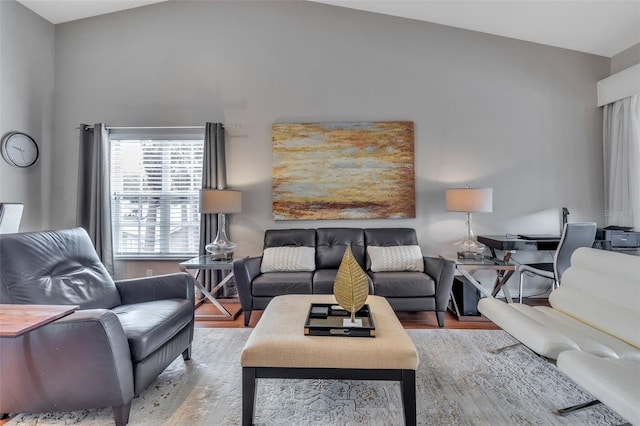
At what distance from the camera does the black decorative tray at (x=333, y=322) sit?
164 centimetres

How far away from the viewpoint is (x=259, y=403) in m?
1.77

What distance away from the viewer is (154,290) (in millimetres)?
2281

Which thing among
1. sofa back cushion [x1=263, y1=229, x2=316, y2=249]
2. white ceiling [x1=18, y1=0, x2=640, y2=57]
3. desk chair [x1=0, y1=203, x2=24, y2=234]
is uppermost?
white ceiling [x1=18, y1=0, x2=640, y2=57]

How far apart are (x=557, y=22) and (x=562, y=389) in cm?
371

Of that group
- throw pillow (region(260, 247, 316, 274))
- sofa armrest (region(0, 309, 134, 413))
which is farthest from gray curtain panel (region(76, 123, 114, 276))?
sofa armrest (region(0, 309, 134, 413))

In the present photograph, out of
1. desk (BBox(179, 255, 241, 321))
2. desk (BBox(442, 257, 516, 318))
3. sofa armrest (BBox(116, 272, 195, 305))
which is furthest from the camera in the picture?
desk (BBox(179, 255, 241, 321))

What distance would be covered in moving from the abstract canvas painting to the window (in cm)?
113

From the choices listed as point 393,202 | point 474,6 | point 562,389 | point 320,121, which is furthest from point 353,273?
point 474,6

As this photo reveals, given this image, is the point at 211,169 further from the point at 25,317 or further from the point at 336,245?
the point at 25,317

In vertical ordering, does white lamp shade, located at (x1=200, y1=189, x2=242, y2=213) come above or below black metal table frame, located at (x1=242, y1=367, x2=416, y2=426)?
above

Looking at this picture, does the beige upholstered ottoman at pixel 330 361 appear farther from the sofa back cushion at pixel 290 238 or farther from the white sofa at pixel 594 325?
the sofa back cushion at pixel 290 238

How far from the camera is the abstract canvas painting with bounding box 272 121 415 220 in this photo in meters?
3.77

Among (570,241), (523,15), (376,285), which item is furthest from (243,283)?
(523,15)

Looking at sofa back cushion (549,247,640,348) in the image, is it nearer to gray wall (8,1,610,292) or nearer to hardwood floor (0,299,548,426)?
hardwood floor (0,299,548,426)
